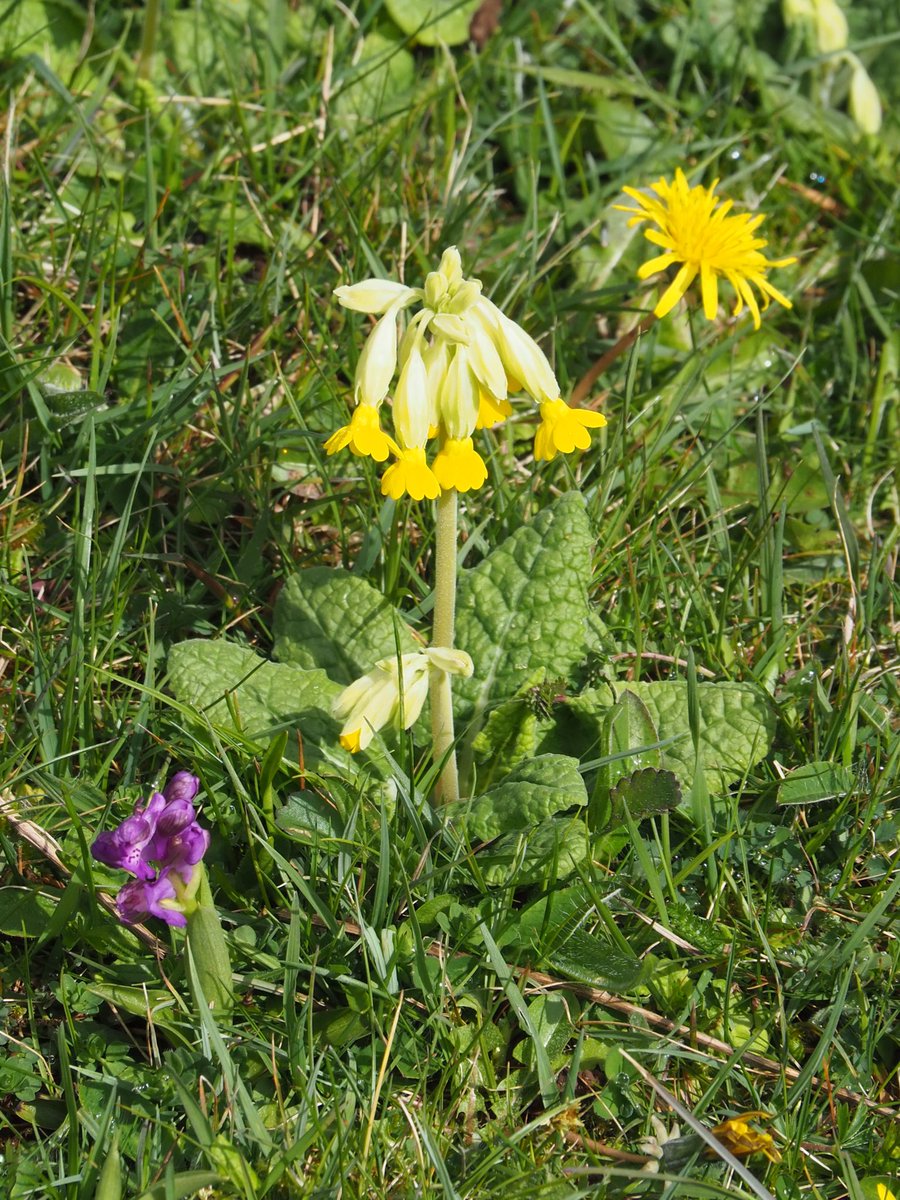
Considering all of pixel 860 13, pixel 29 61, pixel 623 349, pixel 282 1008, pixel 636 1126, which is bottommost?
pixel 636 1126

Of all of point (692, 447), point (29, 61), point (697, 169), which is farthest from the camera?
point (697, 169)

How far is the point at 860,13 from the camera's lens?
488 centimetres

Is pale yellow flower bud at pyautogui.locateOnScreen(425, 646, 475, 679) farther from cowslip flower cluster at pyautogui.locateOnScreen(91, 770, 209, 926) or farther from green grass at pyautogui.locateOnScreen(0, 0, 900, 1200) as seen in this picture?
cowslip flower cluster at pyautogui.locateOnScreen(91, 770, 209, 926)

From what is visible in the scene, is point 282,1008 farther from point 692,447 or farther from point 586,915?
point 692,447

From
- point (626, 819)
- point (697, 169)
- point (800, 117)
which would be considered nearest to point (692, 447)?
point (697, 169)

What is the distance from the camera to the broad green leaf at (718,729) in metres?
2.72

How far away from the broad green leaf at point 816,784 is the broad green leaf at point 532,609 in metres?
0.55

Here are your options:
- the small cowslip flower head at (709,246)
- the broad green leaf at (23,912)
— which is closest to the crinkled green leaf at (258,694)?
the broad green leaf at (23,912)

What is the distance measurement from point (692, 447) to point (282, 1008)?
2.01 metres

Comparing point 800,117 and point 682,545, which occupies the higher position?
point 800,117

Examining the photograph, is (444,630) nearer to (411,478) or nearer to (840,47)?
(411,478)

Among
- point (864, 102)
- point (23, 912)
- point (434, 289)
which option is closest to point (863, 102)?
point (864, 102)

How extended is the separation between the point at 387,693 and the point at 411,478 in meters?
0.46

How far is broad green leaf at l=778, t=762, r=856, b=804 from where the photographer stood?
8.73ft
